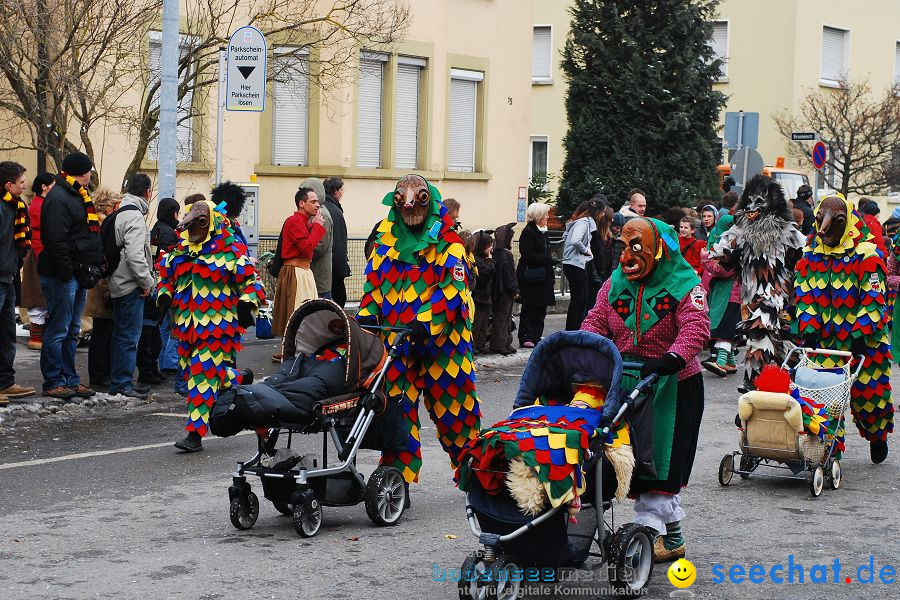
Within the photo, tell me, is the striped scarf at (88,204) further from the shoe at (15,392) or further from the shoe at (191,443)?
the shoe at (191,443)

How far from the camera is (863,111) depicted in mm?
34938

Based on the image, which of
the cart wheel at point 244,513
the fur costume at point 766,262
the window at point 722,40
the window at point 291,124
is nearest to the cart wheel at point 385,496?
the cart wheel at point 244,513

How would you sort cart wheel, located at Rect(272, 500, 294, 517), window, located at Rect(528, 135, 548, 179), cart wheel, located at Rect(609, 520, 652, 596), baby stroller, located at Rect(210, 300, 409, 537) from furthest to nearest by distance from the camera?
window, located at Rect(528, 135, 548, 179)
cart wheel, located at Rect(272, 500, 294, 517)
baby stroller, located at Rect(210, 300, 409, 537)
cart wheel, located at Rect(609, 520, 652, 596)

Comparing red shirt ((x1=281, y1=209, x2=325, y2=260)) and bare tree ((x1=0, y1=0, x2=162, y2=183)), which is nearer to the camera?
red shirt ((x1=281, y1=209, x2=325, y2=260))

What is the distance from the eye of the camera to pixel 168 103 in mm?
14250

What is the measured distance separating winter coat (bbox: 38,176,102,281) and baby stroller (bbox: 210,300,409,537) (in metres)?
4.19

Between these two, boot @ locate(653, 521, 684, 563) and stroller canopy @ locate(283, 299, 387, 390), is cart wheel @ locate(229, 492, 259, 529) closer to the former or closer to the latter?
stroller canopy @ locate(283, 299, 387, 390)

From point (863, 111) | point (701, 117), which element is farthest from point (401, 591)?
point (863, 111)

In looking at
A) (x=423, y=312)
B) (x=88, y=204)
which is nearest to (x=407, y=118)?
(x=88, y=204)

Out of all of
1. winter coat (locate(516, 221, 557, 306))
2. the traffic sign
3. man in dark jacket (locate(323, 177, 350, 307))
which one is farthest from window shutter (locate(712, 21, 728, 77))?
man in dark jacket (locate(323, 177, 350, 307))

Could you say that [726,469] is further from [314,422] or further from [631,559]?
[314,422]

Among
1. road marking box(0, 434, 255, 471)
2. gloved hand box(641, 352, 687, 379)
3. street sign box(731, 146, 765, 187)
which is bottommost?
road marking box(0, 434, 255, 471)

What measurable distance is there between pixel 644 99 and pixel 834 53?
45.6ft

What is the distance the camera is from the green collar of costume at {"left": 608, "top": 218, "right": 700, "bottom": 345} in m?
6.93
